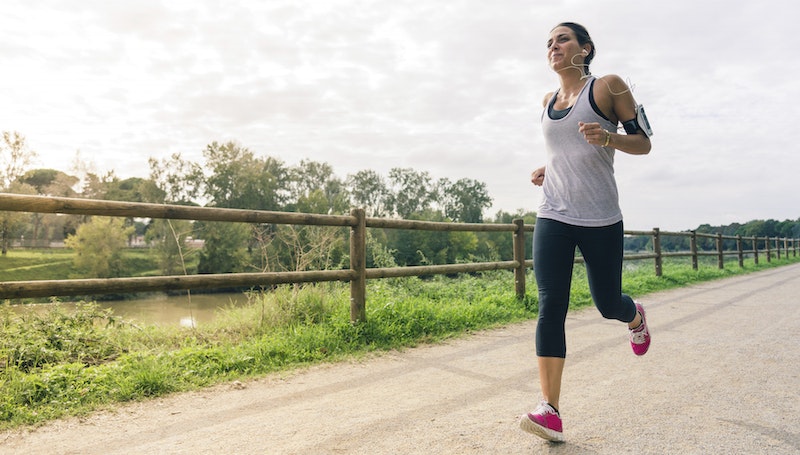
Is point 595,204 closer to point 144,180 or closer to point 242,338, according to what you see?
point 242,338

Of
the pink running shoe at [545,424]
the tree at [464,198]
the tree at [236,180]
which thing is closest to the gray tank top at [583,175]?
the pink running shoe at [545,424]

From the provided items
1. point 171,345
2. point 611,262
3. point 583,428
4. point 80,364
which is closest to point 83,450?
point 80,364

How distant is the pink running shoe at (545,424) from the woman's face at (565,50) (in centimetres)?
161

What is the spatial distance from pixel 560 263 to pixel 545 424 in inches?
27.8

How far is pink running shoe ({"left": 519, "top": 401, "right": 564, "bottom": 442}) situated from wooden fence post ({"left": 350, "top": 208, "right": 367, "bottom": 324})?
261 cm

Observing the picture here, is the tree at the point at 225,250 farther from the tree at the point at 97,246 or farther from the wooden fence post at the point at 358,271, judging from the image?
the wooden fence post at the point at 358,271

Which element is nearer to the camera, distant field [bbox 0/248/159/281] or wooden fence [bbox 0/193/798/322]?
wooden fence [bbox 0/193/798/322]

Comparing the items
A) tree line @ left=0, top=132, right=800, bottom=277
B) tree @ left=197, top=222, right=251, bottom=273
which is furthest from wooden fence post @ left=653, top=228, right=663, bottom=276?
tree @ left=197, top=222, right=251, bottom=273

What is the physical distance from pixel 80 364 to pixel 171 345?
33.8 inches

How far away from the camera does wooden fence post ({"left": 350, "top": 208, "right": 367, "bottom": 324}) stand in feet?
15.1

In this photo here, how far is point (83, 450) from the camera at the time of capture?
2229mm

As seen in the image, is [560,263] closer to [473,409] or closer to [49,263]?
[473,409]

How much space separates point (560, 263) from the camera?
7.54ft

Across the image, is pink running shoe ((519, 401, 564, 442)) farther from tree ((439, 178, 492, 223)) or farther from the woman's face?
tree ((439, 178, 492, 223))
